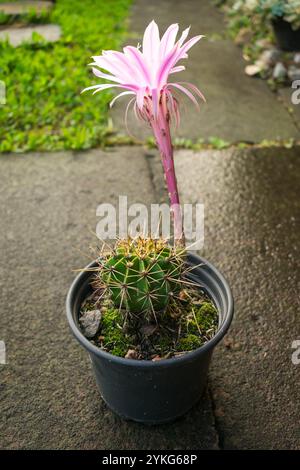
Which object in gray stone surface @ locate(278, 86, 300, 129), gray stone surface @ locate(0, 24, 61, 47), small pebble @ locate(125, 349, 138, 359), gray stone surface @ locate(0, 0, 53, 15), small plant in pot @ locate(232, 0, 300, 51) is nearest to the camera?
small pebble @ locate(125, 349, 138, 359)

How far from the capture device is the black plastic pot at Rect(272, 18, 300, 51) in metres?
3.92

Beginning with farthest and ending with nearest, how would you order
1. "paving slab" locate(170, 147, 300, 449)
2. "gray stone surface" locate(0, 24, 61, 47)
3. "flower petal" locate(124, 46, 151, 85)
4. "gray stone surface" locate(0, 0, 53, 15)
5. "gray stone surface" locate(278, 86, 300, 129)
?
"gray stone surface" locate(0, 0, 53, 15) < "gray stone surface" locate(0, 24, 61, 47) < "gray stone surface" locate(278, 86, 300, 129) < "paving slab" locate(170, 147, 300, 449) < "flower petal" locate(124, 46, 151, 85)

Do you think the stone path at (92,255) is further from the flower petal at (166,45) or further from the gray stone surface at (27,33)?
the gray stone surface at (27,33)

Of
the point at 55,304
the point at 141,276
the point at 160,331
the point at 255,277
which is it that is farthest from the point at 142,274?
the point at 255,277

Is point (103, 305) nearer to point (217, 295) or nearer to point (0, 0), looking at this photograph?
point (217, 295)

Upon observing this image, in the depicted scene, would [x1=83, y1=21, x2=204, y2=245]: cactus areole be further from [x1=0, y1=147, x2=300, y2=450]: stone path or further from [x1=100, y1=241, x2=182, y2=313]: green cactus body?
[x1=0, y1=147, x2=300, y2=450]: stone path

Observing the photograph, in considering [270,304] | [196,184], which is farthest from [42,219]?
[270,304]

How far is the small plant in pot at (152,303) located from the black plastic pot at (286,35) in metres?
2.72

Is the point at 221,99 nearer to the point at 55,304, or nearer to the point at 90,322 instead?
the point at 55,304

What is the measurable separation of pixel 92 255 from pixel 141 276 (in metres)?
0.98

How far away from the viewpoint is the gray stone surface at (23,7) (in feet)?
15.9

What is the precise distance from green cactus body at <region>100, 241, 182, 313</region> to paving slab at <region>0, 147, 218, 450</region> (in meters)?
0.45

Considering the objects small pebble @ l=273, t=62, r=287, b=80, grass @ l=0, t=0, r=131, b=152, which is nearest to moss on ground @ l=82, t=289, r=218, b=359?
grass @ l=0, t=0, r=131, b=152
